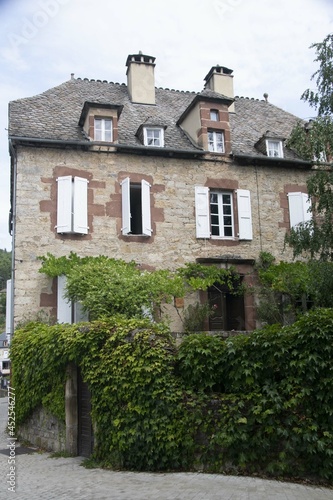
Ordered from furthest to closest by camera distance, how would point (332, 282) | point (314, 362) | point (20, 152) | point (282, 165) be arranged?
point (282, 165), point (20, 152), point (332, 282), point (314, 362)

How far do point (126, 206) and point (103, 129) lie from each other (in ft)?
7.65

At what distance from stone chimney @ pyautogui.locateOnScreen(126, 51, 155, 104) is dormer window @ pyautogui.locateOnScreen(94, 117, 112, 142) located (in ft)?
9.70

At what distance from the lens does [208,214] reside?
45.2 feet

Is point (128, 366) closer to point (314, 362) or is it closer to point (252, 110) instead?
point (314, 362)

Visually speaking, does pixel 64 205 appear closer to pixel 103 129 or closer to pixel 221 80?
pixel 103 129

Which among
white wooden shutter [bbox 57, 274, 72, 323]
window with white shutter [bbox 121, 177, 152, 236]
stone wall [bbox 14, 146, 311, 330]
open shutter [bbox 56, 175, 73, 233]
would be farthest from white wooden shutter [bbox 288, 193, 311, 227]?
white wooden shutter [bbox 57, 274, 72, 323]

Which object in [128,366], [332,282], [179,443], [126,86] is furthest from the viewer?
[126,86]

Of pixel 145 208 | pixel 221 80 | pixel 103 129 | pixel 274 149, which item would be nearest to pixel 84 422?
pixel 145 208

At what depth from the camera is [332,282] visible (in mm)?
10609

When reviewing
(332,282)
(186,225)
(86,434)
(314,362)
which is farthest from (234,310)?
(314,362)

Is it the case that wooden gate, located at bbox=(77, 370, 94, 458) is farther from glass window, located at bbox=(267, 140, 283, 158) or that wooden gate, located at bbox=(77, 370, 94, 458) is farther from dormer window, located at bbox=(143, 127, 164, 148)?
glass window, located at bbox=(267, 140, 283, 158)

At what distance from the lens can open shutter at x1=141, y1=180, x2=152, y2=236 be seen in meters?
13.2

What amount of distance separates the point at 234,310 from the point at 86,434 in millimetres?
6208

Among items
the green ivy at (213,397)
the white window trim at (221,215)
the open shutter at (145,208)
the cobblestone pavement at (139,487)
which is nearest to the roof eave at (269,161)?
the white window trim at (221,215)
